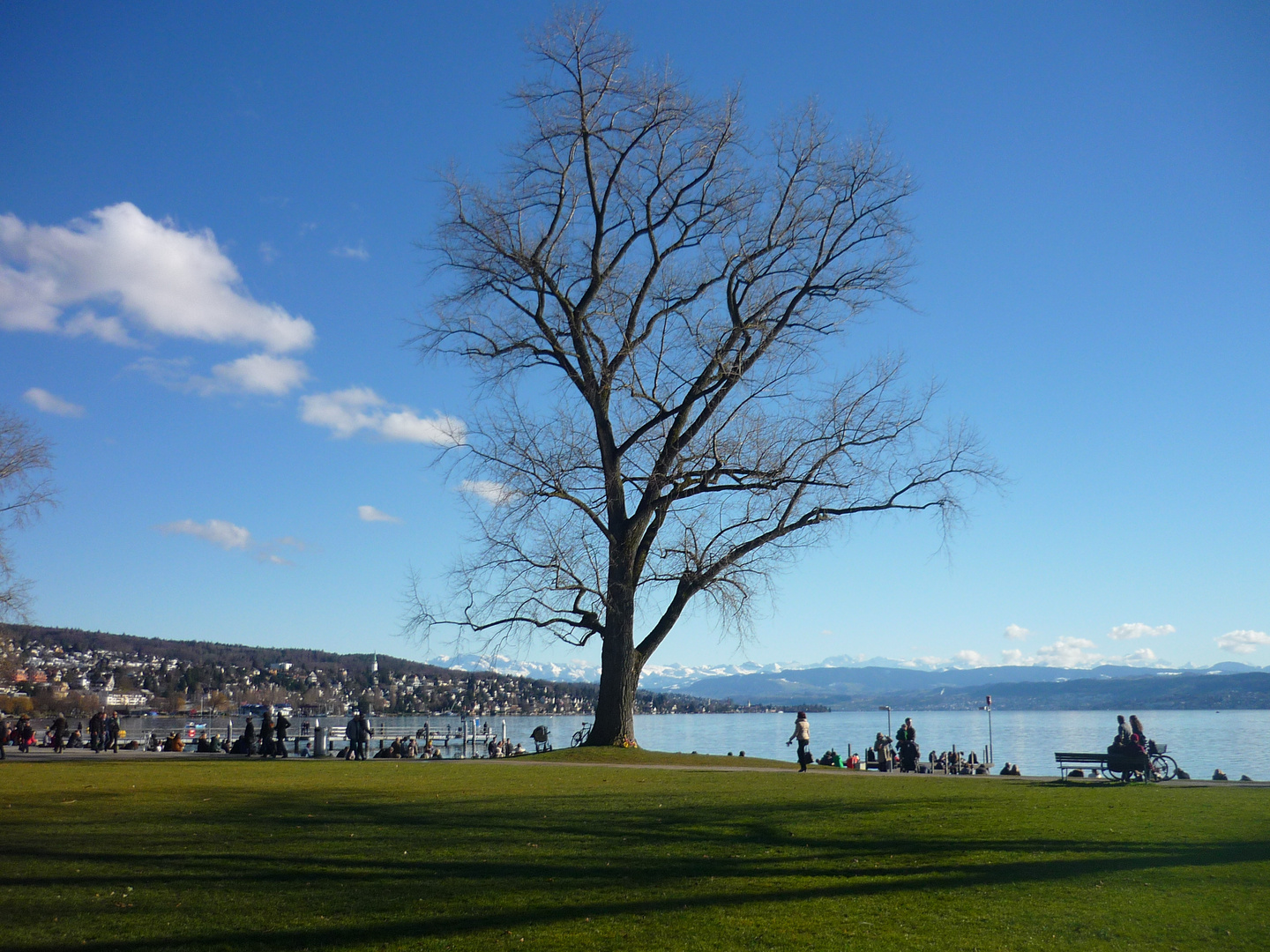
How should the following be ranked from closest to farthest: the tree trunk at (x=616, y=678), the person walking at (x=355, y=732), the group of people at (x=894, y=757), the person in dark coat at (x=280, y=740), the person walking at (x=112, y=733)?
1. the group of people at (x=894, y=757)
2. the tree trunk at (x=616, y=678)
3. the person walking at (x=355, y=732)
4. the person in dark coat at (x=280, y=740)
5. the person walking at (x=112, y=733)

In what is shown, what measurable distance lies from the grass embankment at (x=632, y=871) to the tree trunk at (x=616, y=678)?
1144cm

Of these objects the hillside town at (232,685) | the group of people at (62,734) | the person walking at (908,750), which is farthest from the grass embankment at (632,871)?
the hillside town at (232,685)

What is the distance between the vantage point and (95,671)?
14938 centimetres

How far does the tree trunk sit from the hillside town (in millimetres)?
90023

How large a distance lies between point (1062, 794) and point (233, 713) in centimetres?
13752

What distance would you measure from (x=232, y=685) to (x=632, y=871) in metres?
166

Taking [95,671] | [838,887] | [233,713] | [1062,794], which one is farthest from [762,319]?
[95,671]

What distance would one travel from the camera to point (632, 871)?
8.99 metres

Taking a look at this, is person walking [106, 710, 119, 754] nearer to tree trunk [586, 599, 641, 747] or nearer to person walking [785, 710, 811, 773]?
tree trunk [586, 599, 641, 747]

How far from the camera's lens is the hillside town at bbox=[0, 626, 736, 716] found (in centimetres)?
12581

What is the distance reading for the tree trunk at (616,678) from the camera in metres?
27.0

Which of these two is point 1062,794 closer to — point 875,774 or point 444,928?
point 875,774

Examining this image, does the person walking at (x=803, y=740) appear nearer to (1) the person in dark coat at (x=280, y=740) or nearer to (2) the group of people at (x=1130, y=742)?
(2) the group of people at (x=1130, y=742)

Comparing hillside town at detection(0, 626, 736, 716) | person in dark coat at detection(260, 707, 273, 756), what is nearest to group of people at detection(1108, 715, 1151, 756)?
person in dark coat at detection(260, 707, 273, 756)
